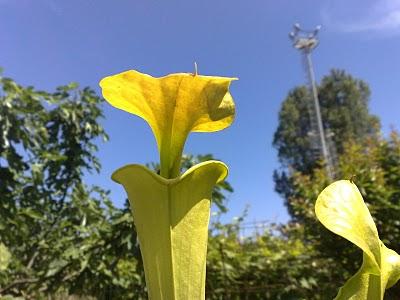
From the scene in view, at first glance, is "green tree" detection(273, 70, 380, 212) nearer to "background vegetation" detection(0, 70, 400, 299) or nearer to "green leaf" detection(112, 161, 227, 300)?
"background vegetation" detection(0, 70, 400, 299)

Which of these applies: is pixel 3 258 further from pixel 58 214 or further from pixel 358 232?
pixel 358 232

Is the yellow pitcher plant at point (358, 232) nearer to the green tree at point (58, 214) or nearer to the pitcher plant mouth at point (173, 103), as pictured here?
the pitcher plant mouth at point (173, 103)

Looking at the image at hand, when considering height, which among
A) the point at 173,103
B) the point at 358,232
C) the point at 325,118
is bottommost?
the point at 358,232

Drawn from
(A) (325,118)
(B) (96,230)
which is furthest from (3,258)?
(A) (325,118)

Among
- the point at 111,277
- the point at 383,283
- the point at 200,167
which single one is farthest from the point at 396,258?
the point at 111,277

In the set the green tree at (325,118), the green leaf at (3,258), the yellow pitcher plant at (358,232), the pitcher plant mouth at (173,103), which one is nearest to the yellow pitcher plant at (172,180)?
the pitcher plant mouth at (173,103)

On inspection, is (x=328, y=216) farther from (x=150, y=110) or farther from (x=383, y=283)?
(x=150, y=110)
